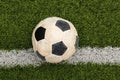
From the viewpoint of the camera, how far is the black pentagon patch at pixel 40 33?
4.05 m

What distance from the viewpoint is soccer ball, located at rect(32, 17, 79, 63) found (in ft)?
13.2

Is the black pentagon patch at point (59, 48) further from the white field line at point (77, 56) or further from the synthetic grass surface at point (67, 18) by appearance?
the synthetic grass surface at point (67, 18)

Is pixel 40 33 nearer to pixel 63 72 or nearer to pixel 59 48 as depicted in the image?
pixel 59 48

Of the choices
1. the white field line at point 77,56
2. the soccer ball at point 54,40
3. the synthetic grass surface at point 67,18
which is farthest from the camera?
the synthetic grass surface at point 67,18

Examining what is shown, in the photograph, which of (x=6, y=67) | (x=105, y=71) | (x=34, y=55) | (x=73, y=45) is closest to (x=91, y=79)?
(x=105, y=71)

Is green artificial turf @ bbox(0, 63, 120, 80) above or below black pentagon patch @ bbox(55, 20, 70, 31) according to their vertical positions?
below

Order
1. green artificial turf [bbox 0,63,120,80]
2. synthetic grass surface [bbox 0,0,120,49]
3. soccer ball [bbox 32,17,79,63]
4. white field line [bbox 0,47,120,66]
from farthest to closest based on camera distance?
synthetic grass surface [bbox 0,0,120,49] → white field line [bbox 0,47,120,66] → green artificial turf [bbox 0,63,120,80] → soccer ball [bbox 32,17,79,63]

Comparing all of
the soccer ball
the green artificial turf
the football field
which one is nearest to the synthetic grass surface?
the football field

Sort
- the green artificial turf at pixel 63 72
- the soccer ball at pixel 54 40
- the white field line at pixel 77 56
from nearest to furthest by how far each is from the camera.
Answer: the soccer ball at pixel 54 40
the green artificial turf at pixel 63 72
the white field line at pixel 77 56

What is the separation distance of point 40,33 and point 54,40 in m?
0.21

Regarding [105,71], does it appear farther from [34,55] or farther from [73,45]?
[34,55]

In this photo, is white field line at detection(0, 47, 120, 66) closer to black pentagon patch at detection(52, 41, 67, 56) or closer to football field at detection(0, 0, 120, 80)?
football field at detection(0, 0, 120, 80)

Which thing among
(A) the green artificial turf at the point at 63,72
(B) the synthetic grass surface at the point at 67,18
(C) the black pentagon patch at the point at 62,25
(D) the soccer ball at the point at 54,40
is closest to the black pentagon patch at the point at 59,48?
(D) the soccer ball at the point at 54,40

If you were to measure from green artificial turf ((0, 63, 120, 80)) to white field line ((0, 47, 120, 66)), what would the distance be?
0.27 ft
